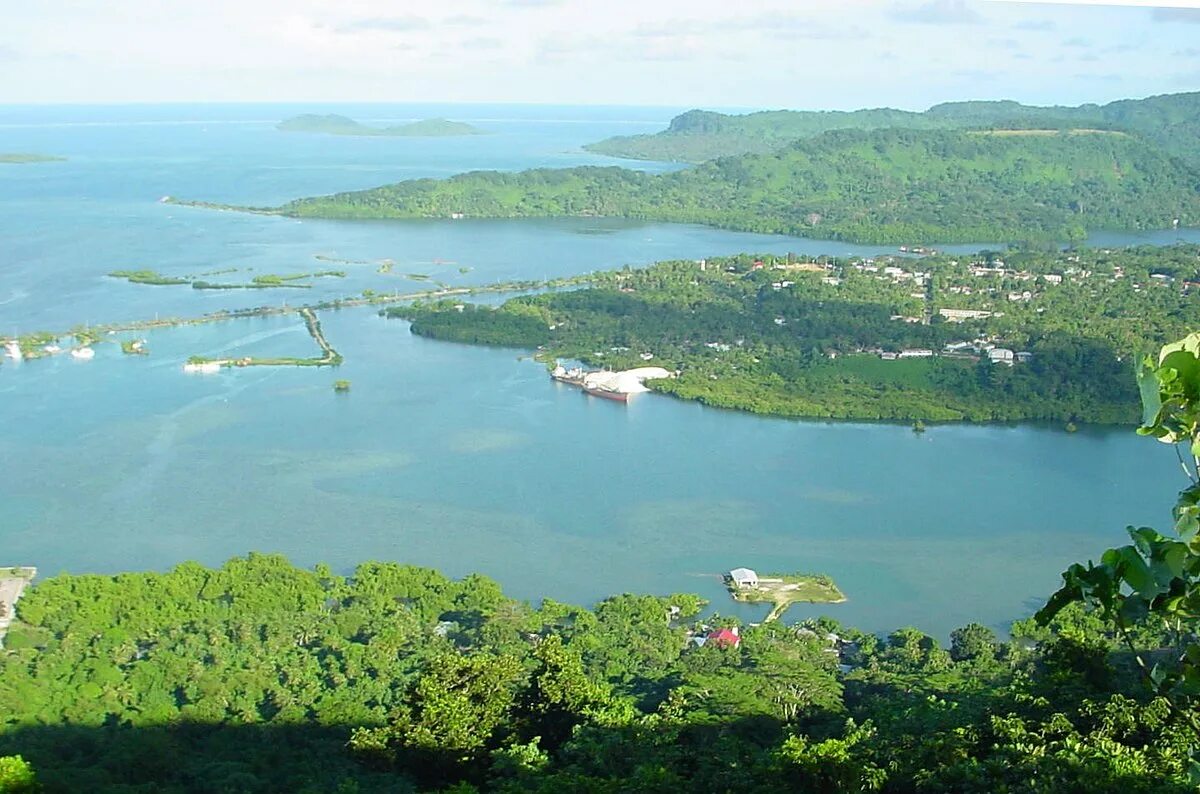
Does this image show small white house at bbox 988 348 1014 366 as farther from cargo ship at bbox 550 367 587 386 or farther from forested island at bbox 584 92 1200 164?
forested island at bbox 584 92 1200 164

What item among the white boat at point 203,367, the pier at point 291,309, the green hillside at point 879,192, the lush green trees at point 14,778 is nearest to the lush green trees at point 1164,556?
the lush green trees at point 14,778

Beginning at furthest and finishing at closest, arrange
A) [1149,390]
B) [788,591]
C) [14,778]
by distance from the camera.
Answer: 1. [788,591]
2. [14,778]
3. [1149,390]

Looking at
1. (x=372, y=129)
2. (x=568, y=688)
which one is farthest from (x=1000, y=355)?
(x=372, y=129)

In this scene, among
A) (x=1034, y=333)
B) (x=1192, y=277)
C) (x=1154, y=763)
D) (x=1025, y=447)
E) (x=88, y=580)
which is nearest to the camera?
(x=1154, y=763)

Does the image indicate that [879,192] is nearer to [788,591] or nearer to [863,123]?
[863,123]

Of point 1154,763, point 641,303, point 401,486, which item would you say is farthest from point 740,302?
point 1154,763

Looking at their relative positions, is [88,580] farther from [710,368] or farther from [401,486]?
[710,368]
